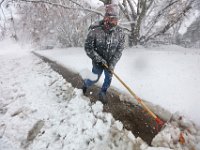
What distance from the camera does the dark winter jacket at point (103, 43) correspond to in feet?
16.1

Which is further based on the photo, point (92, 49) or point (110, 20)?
point (92, 49)

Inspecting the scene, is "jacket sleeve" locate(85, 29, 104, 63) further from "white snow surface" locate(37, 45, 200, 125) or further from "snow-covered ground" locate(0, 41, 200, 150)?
"white snow surface" locate(37, 45, 200, 125)

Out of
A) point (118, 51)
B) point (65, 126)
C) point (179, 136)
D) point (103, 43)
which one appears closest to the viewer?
point (179, 136)

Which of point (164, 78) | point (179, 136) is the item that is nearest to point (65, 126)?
point (179, 136)

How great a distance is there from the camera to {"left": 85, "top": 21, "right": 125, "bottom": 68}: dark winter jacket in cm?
491

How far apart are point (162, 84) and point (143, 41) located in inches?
216

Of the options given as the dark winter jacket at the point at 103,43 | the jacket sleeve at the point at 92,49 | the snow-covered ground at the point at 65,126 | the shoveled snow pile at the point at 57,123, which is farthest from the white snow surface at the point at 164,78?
the jacket sleeve at the point at 92,49

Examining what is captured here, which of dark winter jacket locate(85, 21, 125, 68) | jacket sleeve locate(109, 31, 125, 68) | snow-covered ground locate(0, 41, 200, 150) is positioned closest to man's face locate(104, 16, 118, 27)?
dark winter jacket locate(85, 21, 125, 68)

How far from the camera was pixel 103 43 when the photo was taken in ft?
16.4

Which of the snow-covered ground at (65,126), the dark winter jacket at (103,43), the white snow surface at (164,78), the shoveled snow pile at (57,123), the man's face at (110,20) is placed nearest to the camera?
the snow-covered ground at (65,126)

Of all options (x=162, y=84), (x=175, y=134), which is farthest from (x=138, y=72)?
(x=175, y=134)

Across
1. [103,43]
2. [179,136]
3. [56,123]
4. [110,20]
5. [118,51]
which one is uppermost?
[110,20]

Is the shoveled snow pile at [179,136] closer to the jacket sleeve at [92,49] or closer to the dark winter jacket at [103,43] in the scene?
the dark winter jacket at [103,43]

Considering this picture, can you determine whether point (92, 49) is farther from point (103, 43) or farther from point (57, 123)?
point (57, 123)
